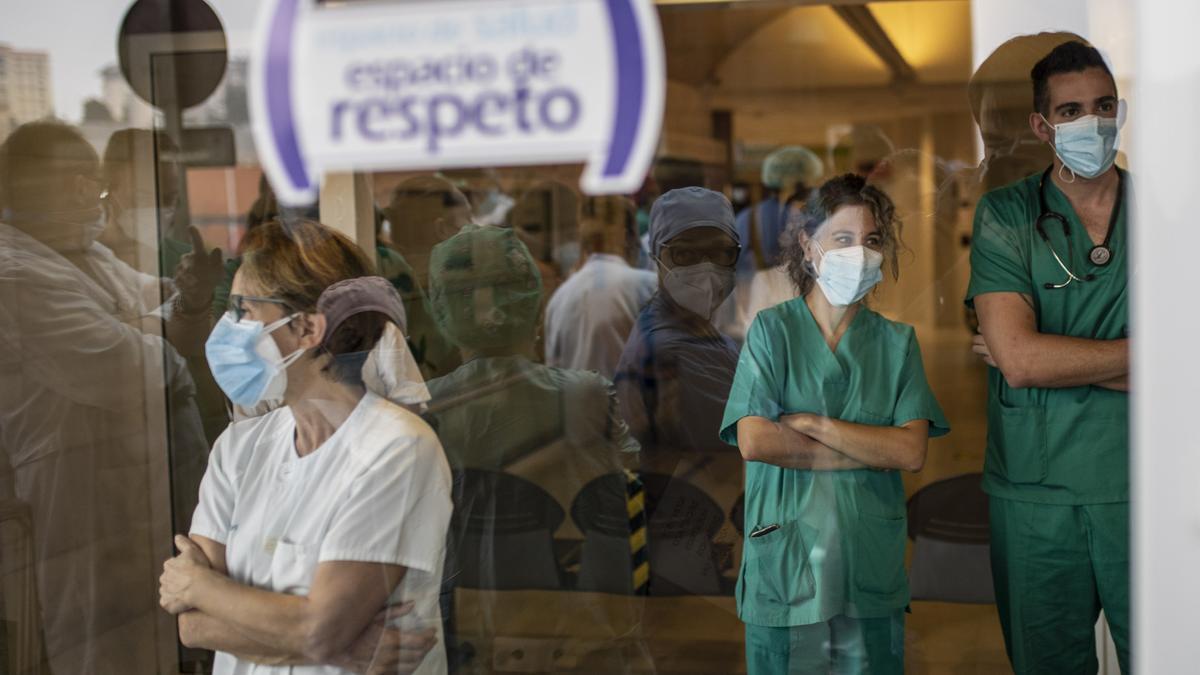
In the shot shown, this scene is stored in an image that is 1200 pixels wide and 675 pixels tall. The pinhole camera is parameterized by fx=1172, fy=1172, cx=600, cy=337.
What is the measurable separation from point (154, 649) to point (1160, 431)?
185 centimetres

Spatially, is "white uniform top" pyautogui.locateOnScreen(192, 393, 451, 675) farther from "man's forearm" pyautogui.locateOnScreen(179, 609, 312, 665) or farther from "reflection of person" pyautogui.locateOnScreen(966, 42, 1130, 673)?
"reflection of person" pyautogui.locateOnScreen(966, 42, 1130, 673)

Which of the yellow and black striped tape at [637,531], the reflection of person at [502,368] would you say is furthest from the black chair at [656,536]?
the reflection of person at [502,368]

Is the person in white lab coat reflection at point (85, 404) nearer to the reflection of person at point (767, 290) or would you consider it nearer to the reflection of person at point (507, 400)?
the reflection of person at point (507, 400)

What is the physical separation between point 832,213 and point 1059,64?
0.45 m

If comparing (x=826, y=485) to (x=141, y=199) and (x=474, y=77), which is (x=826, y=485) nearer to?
(x=474, y=77)

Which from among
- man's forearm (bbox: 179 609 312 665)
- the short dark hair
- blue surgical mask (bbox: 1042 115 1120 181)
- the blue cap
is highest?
the short dark hair

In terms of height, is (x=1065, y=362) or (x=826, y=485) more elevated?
(x=1065, y=362)

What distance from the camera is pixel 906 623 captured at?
223 cm

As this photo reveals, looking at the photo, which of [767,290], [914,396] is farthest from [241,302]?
[914,396]

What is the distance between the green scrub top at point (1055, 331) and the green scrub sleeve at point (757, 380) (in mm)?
392

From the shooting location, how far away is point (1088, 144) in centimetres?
191

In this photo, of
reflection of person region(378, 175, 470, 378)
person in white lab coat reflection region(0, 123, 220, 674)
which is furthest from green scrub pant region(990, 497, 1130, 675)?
person in white lab coat reflection region(0, 123, 220, 674)

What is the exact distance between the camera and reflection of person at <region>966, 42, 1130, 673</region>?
6.44 ft

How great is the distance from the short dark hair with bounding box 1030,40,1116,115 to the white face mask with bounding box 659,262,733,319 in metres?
0.64
